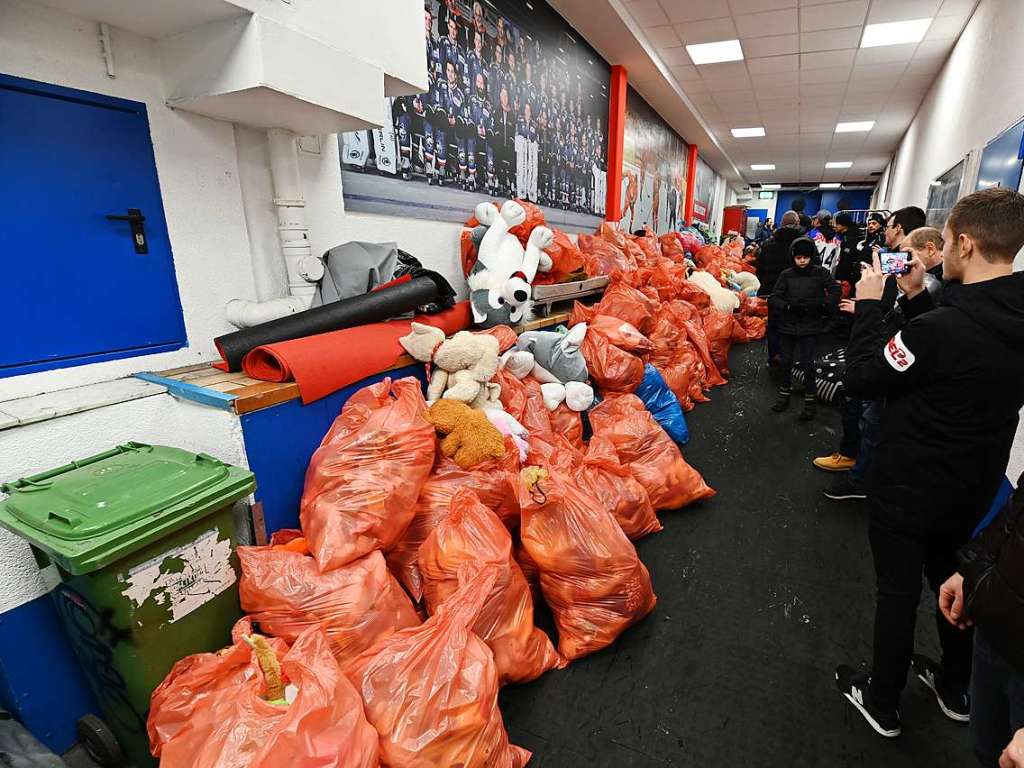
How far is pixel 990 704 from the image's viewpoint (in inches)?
39.2

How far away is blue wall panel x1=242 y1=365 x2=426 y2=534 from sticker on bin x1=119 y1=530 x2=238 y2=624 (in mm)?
313

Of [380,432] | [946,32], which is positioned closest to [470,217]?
[380,432]

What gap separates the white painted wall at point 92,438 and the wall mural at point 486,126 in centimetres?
126

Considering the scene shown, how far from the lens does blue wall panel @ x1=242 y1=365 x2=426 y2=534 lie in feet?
5.39

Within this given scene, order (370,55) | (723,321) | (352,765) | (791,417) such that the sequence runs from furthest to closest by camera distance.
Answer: (723,321)
(791,417)
(370,55)
(352,765)

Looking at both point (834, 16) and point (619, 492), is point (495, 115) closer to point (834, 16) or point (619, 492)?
point (619, 492)

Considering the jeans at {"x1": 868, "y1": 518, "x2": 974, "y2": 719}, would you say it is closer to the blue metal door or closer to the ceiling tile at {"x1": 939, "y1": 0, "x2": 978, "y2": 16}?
the blue metal door

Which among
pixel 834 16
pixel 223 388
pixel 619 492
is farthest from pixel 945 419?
pixel 834 16

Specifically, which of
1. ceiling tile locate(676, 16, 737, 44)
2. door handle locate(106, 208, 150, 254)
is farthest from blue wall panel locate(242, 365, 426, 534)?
ceiling tile locate(676, 16, 737, 44)

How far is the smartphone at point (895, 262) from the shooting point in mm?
1589

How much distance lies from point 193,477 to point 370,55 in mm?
1550

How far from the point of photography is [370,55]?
190 centimetres

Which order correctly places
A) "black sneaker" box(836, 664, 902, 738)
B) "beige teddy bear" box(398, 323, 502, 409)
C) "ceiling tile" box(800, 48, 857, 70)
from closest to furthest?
"black sneaker" box(836, 664, 902, 738), "beige teddy bear" box(398, 323, 502, 409), "ceiling tile" box(800, 48, 857, 70)

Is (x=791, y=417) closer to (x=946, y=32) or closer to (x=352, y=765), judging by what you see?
(x=352, y=765)
